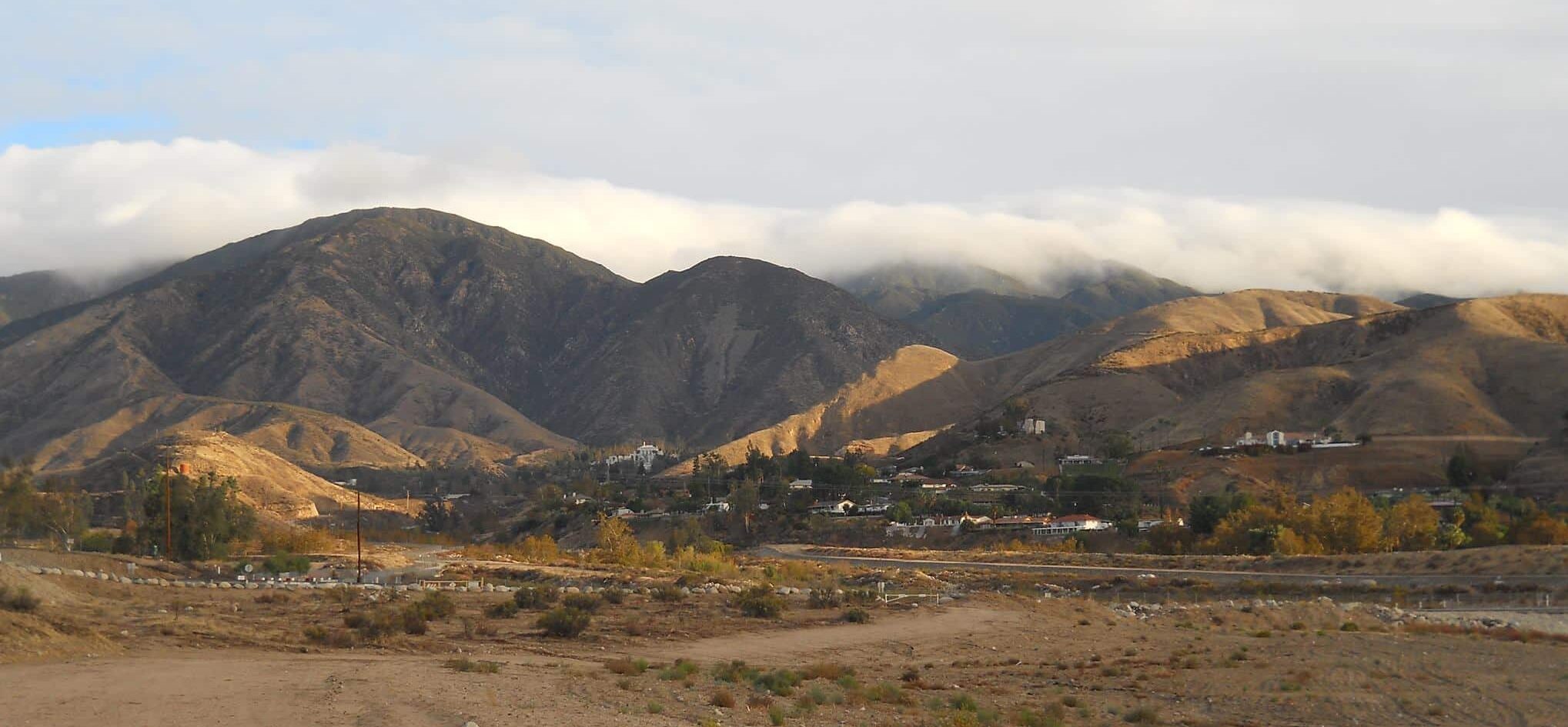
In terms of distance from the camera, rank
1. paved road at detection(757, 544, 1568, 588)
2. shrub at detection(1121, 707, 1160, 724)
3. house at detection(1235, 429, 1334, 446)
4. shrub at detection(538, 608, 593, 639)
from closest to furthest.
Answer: shrub at detection(1121, 707, 1160, 724)
shrub at detection(538, 608, 593, 639)
paved road at detection(757, 544, 1568, 588)
house at detection(1235, 429, 1334, 446)

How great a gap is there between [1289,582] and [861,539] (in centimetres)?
5530

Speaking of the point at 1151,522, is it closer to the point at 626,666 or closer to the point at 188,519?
the point at 188,519

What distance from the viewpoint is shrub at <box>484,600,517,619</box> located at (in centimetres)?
4201

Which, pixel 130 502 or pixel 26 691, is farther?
pixel 130 502

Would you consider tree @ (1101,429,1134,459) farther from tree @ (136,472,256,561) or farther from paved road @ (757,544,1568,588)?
tree @ (136,472,256,561)

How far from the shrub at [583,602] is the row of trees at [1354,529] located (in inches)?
1930

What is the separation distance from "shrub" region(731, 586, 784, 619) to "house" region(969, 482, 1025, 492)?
8747 cm

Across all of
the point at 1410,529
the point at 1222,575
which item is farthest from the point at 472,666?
the point at 1410,529

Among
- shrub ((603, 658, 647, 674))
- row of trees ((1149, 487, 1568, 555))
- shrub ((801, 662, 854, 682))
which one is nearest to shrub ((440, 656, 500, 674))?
shrub ((603, 658, 647, 674))

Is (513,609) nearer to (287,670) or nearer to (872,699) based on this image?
(287,670)

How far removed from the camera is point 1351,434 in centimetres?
14200

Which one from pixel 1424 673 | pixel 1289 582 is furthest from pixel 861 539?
pixel 1424 673

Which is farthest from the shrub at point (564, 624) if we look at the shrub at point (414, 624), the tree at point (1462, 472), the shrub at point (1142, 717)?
the tree at point (1462, 472)

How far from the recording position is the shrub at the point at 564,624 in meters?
36.7
